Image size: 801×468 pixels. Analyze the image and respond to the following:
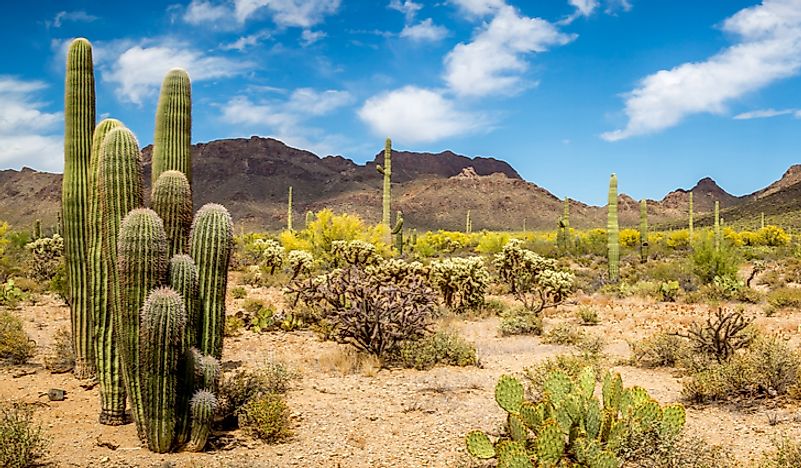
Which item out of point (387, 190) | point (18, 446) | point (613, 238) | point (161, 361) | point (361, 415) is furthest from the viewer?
point (387, 190)

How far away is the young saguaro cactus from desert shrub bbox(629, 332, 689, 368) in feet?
24.4

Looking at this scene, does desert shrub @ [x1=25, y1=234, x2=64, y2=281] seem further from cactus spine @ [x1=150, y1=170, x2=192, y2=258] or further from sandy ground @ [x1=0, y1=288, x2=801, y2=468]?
cactus spine @ [x1=150, y1=170, x2=192, y2=258]

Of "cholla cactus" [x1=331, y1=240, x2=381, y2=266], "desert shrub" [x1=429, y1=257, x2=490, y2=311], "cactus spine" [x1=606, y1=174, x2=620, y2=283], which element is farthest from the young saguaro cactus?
"cactus spine" [x1=606, y1=174, x2=620, y2=283]

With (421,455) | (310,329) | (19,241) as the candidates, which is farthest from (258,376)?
(19,241)

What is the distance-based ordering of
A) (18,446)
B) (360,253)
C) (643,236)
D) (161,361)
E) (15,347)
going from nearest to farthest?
1. (18,446)
2. (161,361)
3. (15,347)
4. (360,253)
5. (643,236)

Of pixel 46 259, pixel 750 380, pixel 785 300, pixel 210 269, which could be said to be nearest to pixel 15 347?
pixel 210 269

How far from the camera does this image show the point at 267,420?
657cm

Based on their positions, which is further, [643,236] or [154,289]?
[643,236]

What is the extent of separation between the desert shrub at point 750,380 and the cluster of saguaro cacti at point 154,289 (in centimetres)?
571

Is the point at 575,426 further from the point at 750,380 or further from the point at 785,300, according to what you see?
the point at 785,300

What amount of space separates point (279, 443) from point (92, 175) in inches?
151

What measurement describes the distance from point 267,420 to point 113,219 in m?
2.59

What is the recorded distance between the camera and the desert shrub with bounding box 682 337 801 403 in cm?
791

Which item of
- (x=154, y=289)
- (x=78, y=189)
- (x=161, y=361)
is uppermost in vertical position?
(x=78, y=189)
